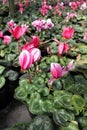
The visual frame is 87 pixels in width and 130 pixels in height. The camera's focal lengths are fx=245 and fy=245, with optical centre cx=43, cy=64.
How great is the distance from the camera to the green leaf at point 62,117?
3.79 ft

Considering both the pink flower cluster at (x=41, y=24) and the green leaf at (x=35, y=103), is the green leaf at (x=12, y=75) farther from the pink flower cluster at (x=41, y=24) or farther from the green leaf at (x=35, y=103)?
the pink flower cluster at (x=41, y=24)

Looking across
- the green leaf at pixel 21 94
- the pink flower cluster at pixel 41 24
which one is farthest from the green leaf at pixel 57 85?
the pink flower cluster at pixel 41 24

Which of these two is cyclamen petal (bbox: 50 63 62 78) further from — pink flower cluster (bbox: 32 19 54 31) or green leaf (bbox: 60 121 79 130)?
pink flower cluster (bbox: 32 19 54 31)

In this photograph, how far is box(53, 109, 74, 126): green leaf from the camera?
3.79 feet

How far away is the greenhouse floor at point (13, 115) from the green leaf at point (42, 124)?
0.45 m

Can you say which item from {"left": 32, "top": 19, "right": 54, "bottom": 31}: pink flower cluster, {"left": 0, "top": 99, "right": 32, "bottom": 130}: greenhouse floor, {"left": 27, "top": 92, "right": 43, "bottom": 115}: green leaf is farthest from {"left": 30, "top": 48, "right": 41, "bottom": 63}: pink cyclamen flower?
{"left": 32, "top": 19, "right": 54, "bottom": 31}: pink flower cluster

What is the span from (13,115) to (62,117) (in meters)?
0.57

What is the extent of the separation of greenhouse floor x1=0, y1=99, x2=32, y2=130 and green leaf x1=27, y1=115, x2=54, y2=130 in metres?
0.45

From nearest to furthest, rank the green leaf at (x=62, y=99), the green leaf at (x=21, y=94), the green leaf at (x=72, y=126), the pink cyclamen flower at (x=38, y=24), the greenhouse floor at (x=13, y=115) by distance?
the green leaf at (x=72, y=126), the green leaf at (x=62, y=99), the green leaf at (x=21, y=94), the greenhouse floor at (x=13, y=115), the pink cyclamen flower at (x=38, y=24)

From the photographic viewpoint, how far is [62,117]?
46.2 inches

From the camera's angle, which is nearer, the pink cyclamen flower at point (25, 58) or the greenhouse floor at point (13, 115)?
the pink cyclamen flower at point (25, 58)

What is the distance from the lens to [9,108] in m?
1.70

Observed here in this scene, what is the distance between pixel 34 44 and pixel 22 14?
6.11 ft

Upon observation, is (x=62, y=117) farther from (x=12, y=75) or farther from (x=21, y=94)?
(x=12, y=75)
